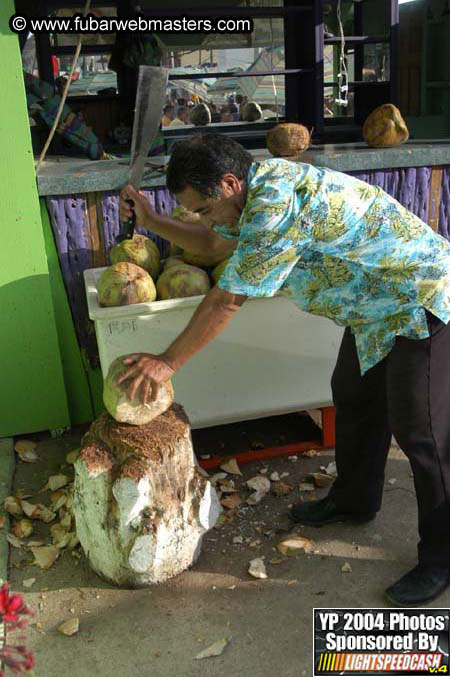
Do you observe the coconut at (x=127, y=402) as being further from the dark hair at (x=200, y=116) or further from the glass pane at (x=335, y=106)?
the glass pane at (x=335, y=106)

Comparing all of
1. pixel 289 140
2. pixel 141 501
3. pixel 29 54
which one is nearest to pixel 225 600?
pixel 141 501

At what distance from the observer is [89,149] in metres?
3.88

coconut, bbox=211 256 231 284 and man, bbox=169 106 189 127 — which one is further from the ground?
man, bbox=169 106 189 127

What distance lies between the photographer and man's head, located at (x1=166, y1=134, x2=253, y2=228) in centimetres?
202

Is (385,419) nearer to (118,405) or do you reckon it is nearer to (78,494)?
(118,405)

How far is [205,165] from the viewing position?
2012 millimetres

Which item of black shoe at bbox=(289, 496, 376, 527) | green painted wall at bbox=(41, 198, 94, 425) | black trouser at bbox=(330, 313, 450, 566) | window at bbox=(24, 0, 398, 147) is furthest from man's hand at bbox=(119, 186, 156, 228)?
window at bbox=(24, 0, 398, 147)

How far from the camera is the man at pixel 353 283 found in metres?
2.01

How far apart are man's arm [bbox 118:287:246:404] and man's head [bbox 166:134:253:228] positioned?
0.25 meters

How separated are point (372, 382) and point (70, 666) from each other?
1.39m

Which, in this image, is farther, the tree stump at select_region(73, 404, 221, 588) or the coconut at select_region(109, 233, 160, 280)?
the coconut at select_region(109, 233, 160, 280)

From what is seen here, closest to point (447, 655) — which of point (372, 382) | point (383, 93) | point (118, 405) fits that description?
point (372, 382)

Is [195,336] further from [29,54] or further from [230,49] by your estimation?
[230,49]

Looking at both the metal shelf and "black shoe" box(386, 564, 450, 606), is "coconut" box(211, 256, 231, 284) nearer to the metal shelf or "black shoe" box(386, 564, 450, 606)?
"black shoe" box(386, 564, 450, 606)
